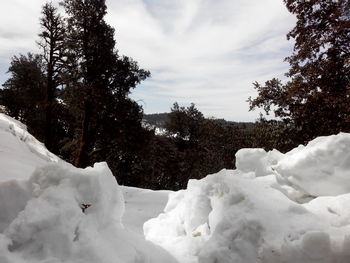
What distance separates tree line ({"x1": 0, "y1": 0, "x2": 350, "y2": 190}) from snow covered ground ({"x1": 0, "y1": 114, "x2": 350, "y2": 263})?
500 centimetres

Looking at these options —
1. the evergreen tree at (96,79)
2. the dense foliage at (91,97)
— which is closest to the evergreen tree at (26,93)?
the dense foliage at (91,97)

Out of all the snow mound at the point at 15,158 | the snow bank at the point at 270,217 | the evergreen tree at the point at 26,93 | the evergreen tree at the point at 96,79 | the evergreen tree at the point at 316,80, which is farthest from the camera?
the evergreen tree at the point at 26,93

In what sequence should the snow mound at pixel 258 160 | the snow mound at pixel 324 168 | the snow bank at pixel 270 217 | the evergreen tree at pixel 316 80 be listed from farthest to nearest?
the evergreen tree at pixel 316 80
the snow mound at pixel 258 160
the snow mound at pixel 324 168
the snow bank at pixel 270 217

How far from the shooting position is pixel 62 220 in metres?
2.27

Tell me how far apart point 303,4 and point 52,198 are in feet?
36.2

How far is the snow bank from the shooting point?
2629 millimetres

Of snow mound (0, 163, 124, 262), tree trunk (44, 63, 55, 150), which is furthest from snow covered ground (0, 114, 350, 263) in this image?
tree trunk (44, 63, 55, 150)

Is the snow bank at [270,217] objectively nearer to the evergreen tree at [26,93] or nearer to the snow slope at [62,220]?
the snow slope at [62,220]

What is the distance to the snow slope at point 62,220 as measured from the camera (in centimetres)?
210

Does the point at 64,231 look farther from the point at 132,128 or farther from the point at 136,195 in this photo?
the point at 132,128

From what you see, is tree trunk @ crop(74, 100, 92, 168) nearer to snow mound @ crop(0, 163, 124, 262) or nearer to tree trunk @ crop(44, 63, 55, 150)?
tree trunk @ crop(44, 63, 55, 150)

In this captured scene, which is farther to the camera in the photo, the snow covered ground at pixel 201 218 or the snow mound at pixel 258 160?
the snow mound at pixel 258 160

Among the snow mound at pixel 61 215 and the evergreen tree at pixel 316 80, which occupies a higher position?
the evergreen tree at pixel 316 80

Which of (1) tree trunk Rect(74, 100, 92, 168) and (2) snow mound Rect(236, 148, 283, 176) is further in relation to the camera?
(1) tree trunk Rect(74, 100, 92, 168)
